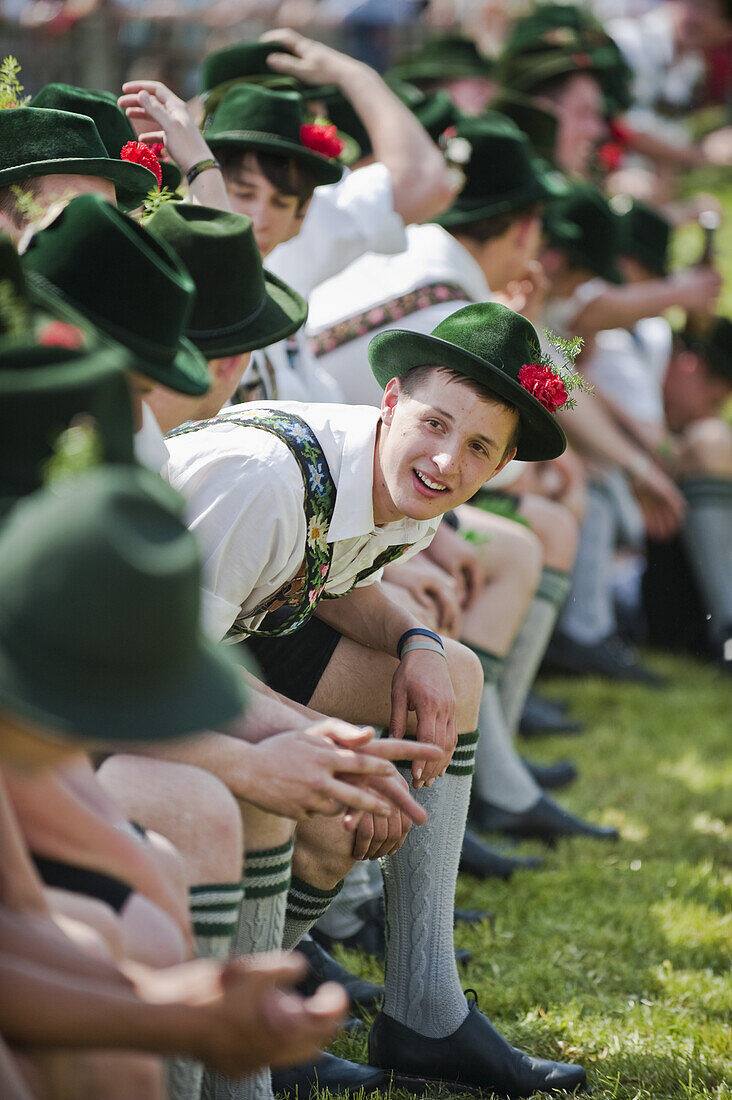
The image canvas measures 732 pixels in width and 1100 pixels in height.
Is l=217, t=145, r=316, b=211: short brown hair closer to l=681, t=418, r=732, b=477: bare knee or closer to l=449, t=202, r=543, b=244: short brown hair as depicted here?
l=449, t=202, r=543, b=244: short brown hair

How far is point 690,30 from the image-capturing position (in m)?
8.41

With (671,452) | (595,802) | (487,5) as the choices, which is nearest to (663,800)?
(595,802)

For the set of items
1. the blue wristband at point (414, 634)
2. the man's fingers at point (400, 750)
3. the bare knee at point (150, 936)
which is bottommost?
the blue wristband at point (414, 634)

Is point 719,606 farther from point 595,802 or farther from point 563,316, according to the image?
point 595,802

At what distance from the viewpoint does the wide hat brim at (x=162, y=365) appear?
5.94 feet

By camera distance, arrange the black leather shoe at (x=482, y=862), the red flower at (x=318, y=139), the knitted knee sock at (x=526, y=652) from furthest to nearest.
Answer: the knitted knee sock at (x=526, y=652), the black leather shoe at (x=482, y=862), the red flower at (x=318, y=139)

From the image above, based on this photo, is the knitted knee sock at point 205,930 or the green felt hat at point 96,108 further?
the green felt hat at point 96,108

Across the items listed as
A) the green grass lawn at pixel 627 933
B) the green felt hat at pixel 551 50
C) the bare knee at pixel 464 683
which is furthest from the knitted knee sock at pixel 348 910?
the green felt hat at pixel 551 50

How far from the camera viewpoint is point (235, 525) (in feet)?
7.00

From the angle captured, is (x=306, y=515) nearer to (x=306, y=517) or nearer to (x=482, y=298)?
(x=306, y=517)

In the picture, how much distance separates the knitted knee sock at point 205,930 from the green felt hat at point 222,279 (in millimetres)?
996

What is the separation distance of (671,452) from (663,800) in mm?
2248

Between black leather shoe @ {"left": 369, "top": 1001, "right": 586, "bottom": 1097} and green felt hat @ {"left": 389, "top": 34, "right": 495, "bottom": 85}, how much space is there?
13.4 feet

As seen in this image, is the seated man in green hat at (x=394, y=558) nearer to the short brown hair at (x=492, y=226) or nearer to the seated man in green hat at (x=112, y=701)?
the seated man in green hat at (x=112, y=701)
